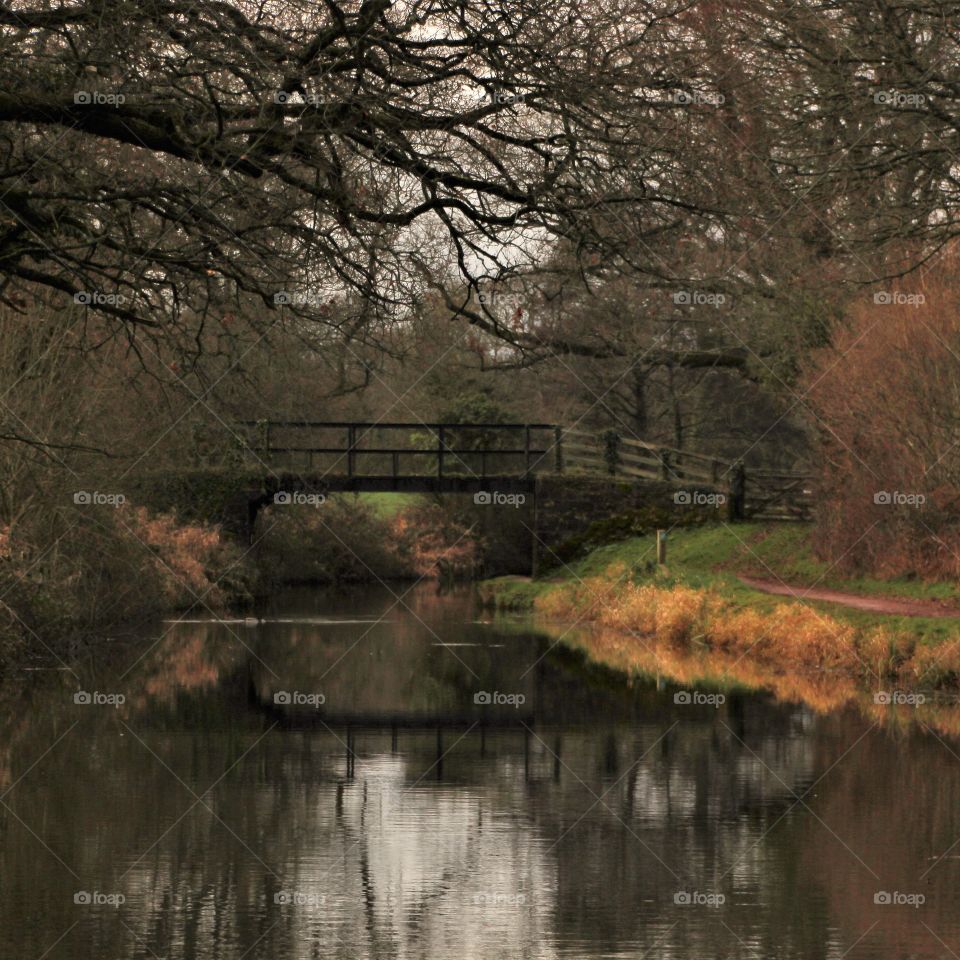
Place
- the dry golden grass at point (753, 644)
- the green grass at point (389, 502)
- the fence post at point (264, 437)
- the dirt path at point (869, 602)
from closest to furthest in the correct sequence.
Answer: the dry golden grass at point (753, 644), the dirt path at point (869, 602), the fence post at point (264, 437), the green grass at point (389, 502)

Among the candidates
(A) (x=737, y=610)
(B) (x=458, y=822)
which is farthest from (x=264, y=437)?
(B) (x=458, y=822)

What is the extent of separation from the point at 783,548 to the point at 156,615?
12853 millimetres

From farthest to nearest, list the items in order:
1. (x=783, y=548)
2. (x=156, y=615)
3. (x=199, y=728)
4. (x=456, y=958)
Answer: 1. (x=783, y=548)
2. (x=156, y=615)
3. (x=199, y=728)
4. (x=456, y=958)

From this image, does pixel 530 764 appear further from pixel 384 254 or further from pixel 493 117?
pixel 493 117

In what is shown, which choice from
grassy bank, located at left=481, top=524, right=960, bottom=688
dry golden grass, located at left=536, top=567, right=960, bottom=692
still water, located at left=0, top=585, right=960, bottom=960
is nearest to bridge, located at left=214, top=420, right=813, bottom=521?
grassy bank, located at left=481, top=524, right=960, bottom=688

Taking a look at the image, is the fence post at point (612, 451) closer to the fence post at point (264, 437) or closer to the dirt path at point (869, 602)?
the fence post at point (264, 437)

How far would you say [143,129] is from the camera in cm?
1086

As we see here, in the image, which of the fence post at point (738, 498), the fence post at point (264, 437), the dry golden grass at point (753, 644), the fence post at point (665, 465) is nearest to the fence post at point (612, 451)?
the fence post at point (665, 465)

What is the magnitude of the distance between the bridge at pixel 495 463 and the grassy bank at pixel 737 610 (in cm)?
136

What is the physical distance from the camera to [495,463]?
1753 inches

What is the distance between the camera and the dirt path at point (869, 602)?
86.7 ft

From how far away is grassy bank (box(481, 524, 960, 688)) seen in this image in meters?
23.5

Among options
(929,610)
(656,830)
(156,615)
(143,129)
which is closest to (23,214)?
(143,129)

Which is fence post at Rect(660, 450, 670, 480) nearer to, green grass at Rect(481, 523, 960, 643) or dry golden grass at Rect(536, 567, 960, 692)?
green grass at Rect(481, 523, 960, 643)
